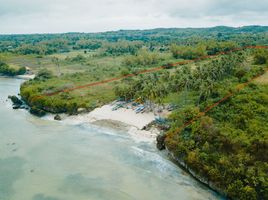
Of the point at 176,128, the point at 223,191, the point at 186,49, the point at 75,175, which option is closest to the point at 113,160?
the point at 75,175

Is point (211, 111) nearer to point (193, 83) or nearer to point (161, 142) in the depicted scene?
point (161, 142)

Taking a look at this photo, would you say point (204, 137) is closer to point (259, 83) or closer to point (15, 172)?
point (259, 83)

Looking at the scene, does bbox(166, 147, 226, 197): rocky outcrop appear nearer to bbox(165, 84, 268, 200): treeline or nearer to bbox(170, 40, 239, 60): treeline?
bbox(165, 84, 268, 200): treeline

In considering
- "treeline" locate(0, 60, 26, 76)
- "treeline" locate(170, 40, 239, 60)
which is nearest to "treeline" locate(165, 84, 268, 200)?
"treeline" locate(170, 40, 239, 60)

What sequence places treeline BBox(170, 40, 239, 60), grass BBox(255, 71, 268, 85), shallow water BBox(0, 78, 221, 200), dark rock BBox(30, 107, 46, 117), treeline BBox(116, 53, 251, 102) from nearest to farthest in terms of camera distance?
shallow water BBox(0, 78, 221, 200), treeline BBox(116, 53, 251, 102), grass BBox(255, 71, 268, 85), dark rock BBox(30, 107, 46, 117), treeline BBox(170, 40, 239, 60)

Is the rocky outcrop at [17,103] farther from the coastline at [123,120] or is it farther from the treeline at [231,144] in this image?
the treeline at [231,144]

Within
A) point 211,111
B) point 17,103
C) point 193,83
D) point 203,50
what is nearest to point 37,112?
point 17,103
